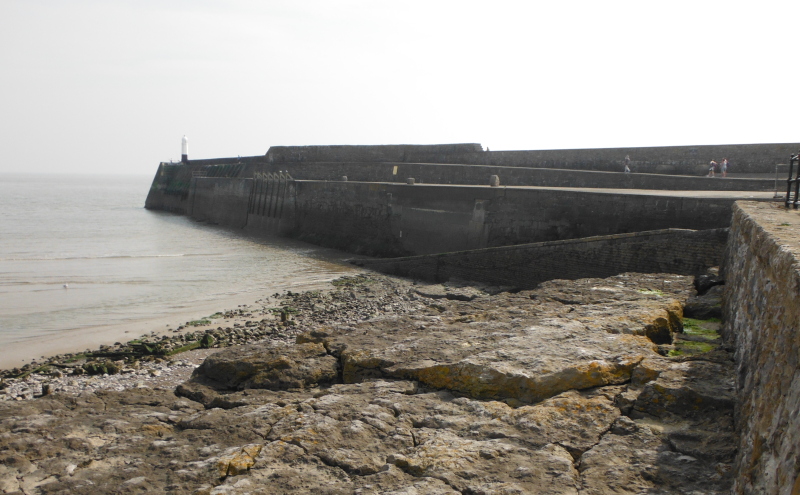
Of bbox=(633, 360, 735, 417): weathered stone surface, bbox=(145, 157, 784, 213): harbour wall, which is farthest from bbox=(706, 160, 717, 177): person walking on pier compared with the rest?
bbox=(633, 360, 735, 417): weathered stone surface

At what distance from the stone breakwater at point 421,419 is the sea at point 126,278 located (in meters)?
5.73

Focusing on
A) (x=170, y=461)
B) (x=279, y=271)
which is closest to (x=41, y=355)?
(x=170, y=461)

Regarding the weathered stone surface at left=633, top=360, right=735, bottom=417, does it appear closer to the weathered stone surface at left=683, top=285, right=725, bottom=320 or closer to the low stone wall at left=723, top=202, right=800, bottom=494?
the low stone wall at left=723, top=202, right=800, bottom=494

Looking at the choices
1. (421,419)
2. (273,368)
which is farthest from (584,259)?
(421,419)

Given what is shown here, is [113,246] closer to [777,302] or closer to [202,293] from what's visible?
[202,293]

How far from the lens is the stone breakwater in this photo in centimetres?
301

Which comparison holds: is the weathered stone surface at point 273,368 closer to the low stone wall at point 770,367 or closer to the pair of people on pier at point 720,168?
the low stone wall at point 770,367

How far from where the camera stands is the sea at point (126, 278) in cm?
1032

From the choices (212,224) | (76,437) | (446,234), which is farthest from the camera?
(212,224)

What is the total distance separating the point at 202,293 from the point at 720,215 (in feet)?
35.7

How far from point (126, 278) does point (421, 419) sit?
13742 millimetres

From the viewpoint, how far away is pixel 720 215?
11031 mm

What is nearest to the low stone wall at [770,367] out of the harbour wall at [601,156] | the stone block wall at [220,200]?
the harbour wall at [601,156]

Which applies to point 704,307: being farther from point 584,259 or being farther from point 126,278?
point 126,278
